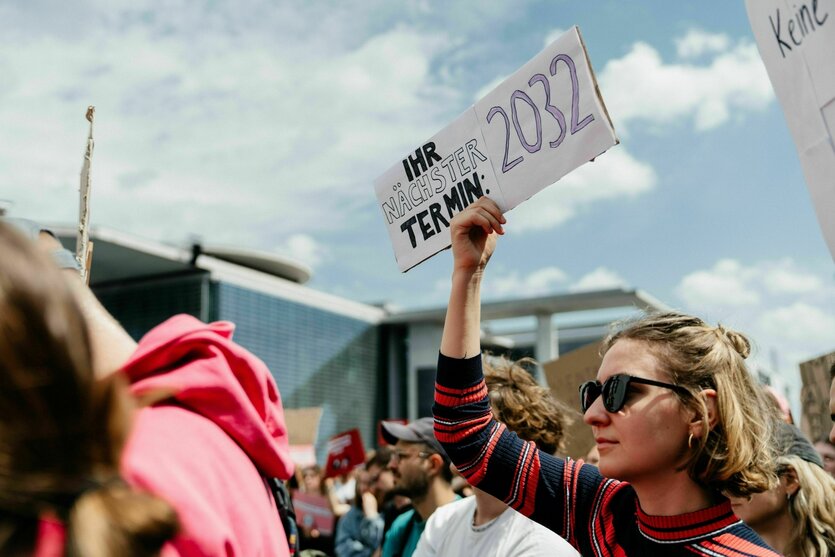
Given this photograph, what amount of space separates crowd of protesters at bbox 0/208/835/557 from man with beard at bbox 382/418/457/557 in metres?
0.01

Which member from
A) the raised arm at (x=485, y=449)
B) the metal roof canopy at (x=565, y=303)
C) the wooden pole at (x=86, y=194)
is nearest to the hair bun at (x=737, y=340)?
the raised arm at (x=485, y=449)

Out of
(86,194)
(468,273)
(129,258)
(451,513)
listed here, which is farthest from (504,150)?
(129,258)

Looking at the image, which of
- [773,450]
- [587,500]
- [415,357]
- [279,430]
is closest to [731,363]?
[773,450]

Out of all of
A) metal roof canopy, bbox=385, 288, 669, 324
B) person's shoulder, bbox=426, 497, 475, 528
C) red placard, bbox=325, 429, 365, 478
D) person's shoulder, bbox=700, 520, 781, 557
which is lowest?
person's shoulder, bbox=700, 520, 781, 557

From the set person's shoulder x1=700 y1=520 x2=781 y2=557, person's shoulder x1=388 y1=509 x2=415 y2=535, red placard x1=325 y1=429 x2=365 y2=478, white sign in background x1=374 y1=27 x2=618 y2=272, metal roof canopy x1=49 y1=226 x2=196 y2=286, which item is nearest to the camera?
person's shoulder x1=700 y1=520 x2=781 y2=557

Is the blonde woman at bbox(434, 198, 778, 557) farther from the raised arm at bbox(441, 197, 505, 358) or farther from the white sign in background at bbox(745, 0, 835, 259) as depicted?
the white sign in background at bbox(745, 0, 835, 259)

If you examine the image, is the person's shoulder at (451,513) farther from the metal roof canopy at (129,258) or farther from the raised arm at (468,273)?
the metal roof canopy at (129,258)

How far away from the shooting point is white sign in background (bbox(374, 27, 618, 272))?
7.06 feet

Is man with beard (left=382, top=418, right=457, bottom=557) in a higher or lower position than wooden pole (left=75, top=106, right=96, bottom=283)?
lower

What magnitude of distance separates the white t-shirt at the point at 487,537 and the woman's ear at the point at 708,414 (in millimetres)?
1078

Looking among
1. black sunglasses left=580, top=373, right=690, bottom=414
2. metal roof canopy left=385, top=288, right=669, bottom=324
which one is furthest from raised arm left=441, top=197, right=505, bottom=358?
metal roof canopy left=385, top=288, right=669, bottom=324

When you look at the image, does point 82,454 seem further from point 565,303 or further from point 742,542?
point 565,303

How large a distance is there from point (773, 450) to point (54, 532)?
76.8 inches

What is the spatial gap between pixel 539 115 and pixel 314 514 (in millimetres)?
6379
